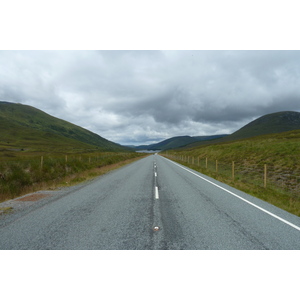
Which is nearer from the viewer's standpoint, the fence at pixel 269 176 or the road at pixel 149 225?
the road at pixel 149 225

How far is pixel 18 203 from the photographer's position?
7.18 metres

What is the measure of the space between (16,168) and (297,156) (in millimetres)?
26463

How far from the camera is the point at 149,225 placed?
185 inches

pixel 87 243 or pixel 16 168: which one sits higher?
pixel 16 168

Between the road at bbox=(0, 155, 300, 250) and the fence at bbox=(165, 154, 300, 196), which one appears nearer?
the road at bbox=(0, 155, 300, 250)

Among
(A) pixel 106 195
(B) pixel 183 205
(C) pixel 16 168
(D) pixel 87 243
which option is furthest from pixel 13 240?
(C) pixel 16 168

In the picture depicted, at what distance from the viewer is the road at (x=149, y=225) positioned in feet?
12.3

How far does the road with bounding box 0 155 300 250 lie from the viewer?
12.3ft

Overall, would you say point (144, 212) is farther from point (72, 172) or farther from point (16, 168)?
point (72, 172)

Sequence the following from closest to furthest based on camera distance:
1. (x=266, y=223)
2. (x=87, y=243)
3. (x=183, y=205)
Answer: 1. (x=87, y=243)
2. (x=266, y=223)
3. (x=183, y=205)

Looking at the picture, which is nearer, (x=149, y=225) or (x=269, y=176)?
(x=149, y=225)

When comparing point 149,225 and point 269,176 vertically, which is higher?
point 149,225

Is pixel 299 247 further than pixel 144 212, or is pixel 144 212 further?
pixel 144 212
